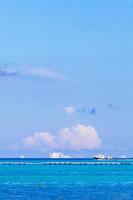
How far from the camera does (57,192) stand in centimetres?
8281

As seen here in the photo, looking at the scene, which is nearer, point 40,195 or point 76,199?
point 76,199

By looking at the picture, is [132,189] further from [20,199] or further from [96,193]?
[20,199]

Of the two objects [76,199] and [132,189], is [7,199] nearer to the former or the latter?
[76,199]

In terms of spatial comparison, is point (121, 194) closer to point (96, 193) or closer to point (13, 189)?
point (96, 193)

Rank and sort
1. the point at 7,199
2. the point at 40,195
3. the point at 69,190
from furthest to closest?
the point at 69,190, the point at 40,195, the point at 7,199

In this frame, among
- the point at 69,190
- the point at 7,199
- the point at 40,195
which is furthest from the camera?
the point at 69,190

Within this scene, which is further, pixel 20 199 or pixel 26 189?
pixel 26 189

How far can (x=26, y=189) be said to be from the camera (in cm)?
8881

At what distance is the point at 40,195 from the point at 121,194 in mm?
9326

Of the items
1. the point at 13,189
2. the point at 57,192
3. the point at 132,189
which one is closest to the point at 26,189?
the point at 13,189

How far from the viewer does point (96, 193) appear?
80688 mm

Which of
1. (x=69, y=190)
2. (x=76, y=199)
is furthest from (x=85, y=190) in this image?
(x=76, y=199)

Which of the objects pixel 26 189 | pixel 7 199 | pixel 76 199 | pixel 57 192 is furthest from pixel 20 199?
pixel 26 189

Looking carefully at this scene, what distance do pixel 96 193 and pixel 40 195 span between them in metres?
7.01
